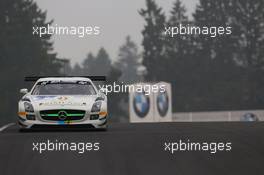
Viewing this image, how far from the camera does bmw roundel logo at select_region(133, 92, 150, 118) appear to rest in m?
37.7

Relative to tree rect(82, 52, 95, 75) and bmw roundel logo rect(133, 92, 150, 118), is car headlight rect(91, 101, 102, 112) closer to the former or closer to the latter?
bmw roundel logo rect(133, 92, 150, 118)

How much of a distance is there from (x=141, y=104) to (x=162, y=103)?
3.69 ft

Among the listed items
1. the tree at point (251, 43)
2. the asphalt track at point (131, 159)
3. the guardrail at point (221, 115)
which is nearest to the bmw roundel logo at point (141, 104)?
the guardrail at point (221, 115)

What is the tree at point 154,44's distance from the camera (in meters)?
75.3

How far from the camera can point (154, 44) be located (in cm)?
7512

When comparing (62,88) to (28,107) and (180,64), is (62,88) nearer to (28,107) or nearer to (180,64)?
(28,107)

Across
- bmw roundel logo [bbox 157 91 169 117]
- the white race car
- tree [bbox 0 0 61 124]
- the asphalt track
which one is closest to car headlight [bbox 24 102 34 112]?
the white race car

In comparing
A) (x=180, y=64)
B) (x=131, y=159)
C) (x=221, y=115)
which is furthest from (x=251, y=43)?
(x=131, y=159)

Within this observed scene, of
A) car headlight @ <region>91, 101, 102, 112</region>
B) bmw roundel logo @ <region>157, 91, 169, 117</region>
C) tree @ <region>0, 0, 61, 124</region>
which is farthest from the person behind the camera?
tree @ <region>0, 0, 61, 124</region>

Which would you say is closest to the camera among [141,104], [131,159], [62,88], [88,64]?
[131,159]

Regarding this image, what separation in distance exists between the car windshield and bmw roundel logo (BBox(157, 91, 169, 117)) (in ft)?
70.6

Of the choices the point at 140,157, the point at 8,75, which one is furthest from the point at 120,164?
the point at 8,75

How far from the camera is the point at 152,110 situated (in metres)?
37.7

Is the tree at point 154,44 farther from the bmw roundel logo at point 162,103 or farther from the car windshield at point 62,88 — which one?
the car windshield at point 62,88
